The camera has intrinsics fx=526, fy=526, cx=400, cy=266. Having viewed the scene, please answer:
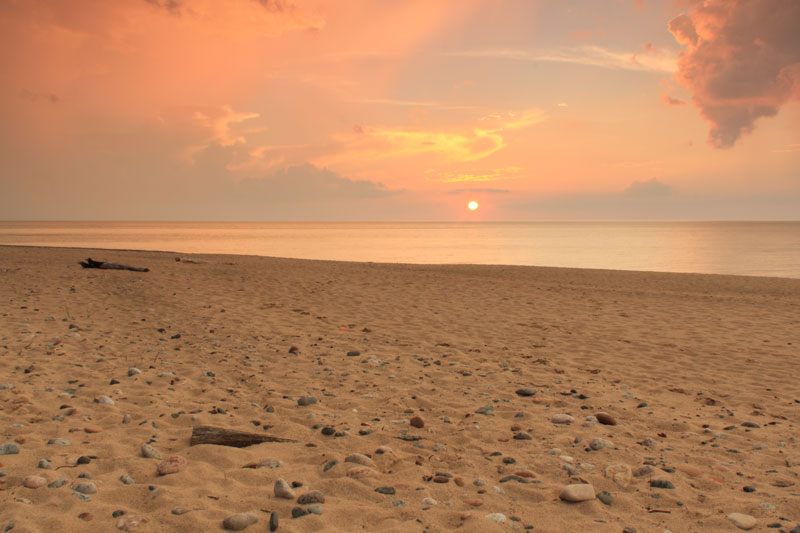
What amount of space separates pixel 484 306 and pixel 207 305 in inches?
288

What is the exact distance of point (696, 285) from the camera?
22625mm

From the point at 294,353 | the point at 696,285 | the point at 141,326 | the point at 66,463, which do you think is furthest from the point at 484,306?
the point at 696,285

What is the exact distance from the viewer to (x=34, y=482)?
155 inches

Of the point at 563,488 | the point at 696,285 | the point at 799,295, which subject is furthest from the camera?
the point at 696,285

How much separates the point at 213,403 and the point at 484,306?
958 centimetres

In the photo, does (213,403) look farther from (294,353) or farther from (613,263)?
(613,263)

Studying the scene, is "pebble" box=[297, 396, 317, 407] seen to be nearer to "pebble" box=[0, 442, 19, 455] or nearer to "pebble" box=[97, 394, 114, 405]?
"pebble" box=[97, 394, 114, 405]

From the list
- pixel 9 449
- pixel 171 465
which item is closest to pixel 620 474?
pixel 171 465

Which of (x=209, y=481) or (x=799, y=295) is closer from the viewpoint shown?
(x=209, y=481)

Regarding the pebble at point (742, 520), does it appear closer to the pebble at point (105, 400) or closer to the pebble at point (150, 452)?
the pebble at point (150, 452)

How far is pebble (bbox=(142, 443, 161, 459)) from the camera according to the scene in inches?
181

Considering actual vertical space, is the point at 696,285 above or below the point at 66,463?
above

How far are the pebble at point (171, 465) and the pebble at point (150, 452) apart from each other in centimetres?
19

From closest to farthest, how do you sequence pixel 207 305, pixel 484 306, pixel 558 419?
pixel 558 419 → pixel 207 305 → pixel 484 306
